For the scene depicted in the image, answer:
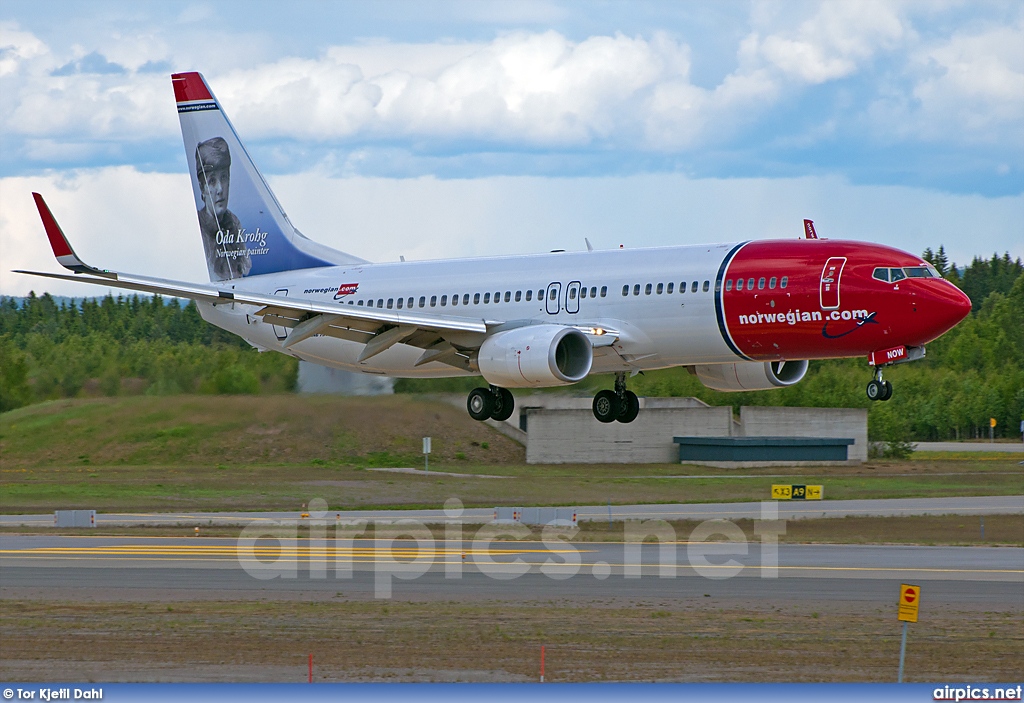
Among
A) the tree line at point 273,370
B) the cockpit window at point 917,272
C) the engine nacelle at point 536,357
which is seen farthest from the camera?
the tree line at point 273,370

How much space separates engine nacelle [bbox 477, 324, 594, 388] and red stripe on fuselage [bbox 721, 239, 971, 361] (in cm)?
475

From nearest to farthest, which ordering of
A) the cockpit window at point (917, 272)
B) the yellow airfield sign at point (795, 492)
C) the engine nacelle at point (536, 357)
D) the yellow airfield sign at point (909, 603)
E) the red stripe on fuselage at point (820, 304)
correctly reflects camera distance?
the yellow airfield sign at point (909, 603), the red stripe on fuselage at point (820, 304), the cockpit window at point (917, 272), the engine nacelle at point (536, 357), the yellow airfield sign at point (795, 492)

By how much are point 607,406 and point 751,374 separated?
488cm

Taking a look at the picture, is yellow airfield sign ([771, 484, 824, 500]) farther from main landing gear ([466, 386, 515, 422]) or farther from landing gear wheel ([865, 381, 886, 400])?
landing gear wheel ([865, 381, 886, 400])

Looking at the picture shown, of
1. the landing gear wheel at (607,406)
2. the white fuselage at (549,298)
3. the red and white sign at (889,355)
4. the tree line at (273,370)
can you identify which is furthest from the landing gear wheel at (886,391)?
the tree line at (273,370)

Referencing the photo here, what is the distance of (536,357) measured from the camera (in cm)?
4106

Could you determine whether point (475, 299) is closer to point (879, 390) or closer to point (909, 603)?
point (879, 390)

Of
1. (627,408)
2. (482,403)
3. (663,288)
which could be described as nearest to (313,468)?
(482,403)

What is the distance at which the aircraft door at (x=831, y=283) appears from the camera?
38781mm

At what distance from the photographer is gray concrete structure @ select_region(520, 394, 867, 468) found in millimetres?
102062

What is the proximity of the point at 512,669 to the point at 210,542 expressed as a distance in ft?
101

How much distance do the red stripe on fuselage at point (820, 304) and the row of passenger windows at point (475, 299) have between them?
188 inches

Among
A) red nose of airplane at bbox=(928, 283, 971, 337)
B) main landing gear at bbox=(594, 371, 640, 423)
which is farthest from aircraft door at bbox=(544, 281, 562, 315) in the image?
red nose of airplane at bbox=(928, 283, 971, 337)

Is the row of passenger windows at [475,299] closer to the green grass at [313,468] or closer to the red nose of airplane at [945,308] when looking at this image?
the green grass at [313,468]
